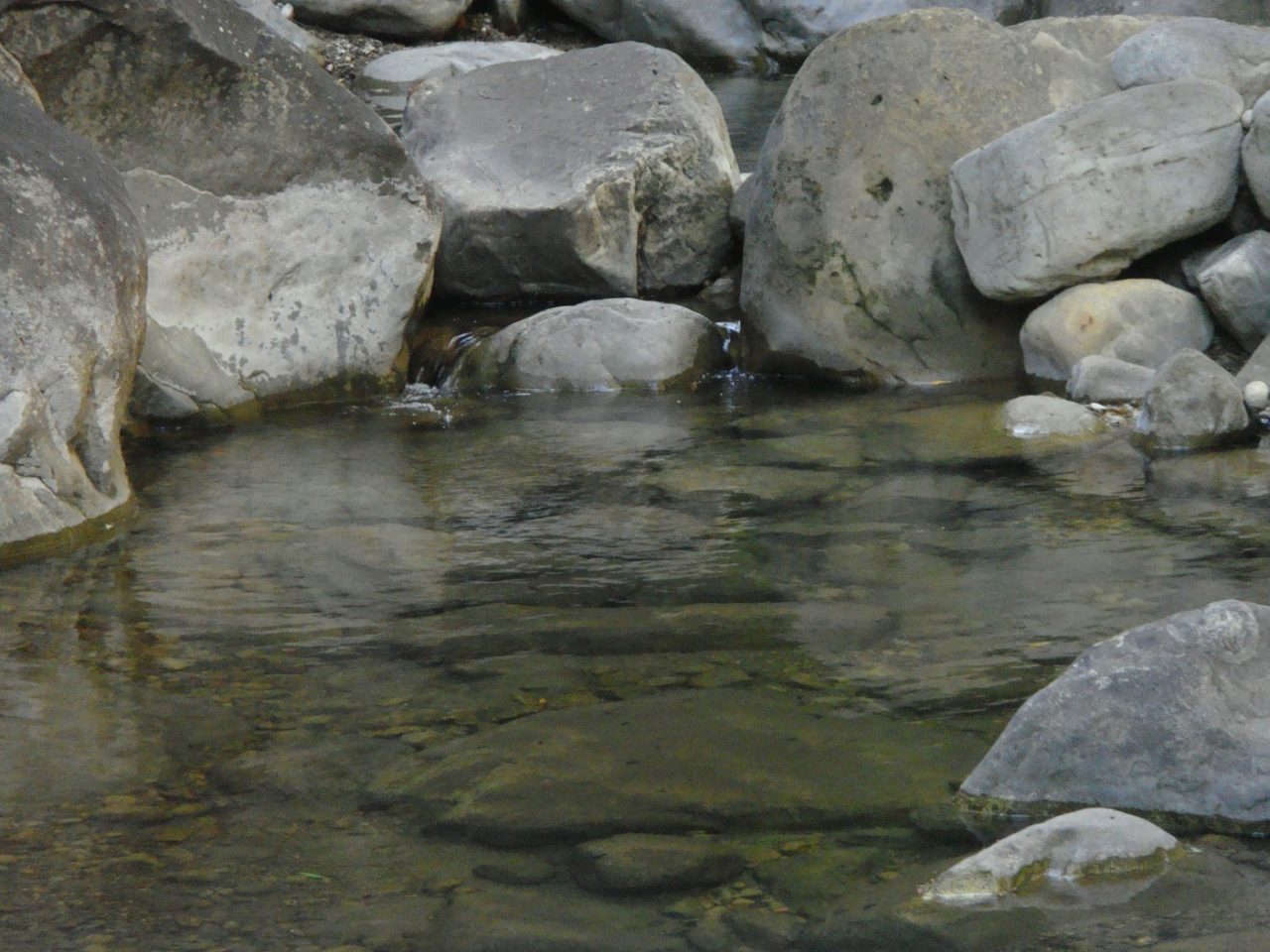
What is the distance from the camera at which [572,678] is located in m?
4.12

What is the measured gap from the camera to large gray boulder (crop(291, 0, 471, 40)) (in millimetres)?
20375

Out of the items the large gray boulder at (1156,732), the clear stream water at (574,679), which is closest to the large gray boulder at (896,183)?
the clear stream water at (574,679)

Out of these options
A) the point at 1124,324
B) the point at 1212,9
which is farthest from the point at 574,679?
the point at 1212,9

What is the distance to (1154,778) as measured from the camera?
10.3 feet

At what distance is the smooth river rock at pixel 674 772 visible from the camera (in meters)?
3.25

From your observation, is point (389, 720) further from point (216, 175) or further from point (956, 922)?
point (216, 175)

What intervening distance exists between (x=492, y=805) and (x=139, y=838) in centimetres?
70

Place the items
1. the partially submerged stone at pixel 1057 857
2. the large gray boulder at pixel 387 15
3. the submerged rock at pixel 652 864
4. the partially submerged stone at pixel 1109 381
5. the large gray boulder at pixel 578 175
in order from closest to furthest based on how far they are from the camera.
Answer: the partially submerged stone at pixel 1057 857 < the submerged rock at pixel 652 864 < the partially submerged stone at pixel 1109 381 < the large gray boulder at pixel 578 175 < the large gray boulder at pixel 387 15

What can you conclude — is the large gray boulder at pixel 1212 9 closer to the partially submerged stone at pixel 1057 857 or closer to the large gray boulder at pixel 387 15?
the large gray boulder at pixel 387 15

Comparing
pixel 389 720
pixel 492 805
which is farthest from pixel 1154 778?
Result: pixel 389 720

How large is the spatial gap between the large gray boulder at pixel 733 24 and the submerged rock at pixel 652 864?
60.9 feet

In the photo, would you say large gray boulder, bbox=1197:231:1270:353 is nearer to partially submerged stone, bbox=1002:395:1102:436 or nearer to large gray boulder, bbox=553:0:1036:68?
partially submerged stone, bbox=1002:395:1102:436

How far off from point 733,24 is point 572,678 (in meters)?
18.5

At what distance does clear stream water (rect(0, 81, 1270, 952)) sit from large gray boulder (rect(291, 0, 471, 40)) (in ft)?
47.4
